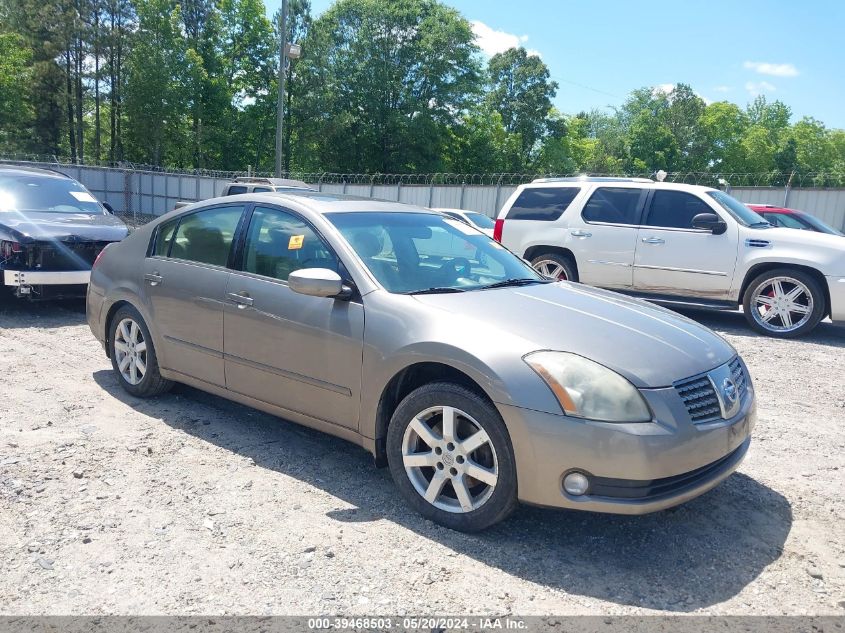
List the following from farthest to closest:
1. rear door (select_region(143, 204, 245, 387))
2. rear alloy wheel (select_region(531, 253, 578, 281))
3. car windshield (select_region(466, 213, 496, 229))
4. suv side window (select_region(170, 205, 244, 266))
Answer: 1. car windshield (select_region(466, 213, 496, 229))
2. rear alloy wheel (select_region(531, 253, 578, 281))
3. suv side window (select_region(170, 205, 244, 266))
4. rear door (select_region(143, 204, 245, 387))

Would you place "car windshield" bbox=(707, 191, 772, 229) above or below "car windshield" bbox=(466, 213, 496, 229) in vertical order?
above

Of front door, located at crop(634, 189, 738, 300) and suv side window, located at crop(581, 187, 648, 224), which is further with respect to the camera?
suv side window, located at crop(581, 187, 648, 224)

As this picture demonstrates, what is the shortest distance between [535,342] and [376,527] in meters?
1.20

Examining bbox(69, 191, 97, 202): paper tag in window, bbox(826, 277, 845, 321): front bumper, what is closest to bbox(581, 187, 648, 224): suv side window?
bbox(826, 277, 845, 321): front bumper

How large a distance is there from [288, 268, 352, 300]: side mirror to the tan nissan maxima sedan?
0.01 m

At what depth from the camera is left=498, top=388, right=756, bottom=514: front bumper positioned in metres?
2.91

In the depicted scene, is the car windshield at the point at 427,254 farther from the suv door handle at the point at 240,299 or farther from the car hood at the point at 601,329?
the suv door handle at the point at 240,299

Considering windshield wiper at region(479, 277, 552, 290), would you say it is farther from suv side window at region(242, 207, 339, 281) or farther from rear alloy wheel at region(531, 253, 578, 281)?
rear alloy wheel at region(531, 253, 578, 281)

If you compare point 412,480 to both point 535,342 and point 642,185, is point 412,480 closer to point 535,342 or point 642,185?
point 535,342

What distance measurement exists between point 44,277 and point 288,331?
519 centimetres

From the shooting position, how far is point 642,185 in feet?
30.8

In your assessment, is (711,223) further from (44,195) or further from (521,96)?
(521,96)

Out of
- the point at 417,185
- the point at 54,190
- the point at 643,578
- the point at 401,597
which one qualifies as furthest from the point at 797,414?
the point at 417,185

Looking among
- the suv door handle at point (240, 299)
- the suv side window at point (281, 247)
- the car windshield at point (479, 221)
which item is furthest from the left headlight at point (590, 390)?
the car windshield at point (479, 221)
